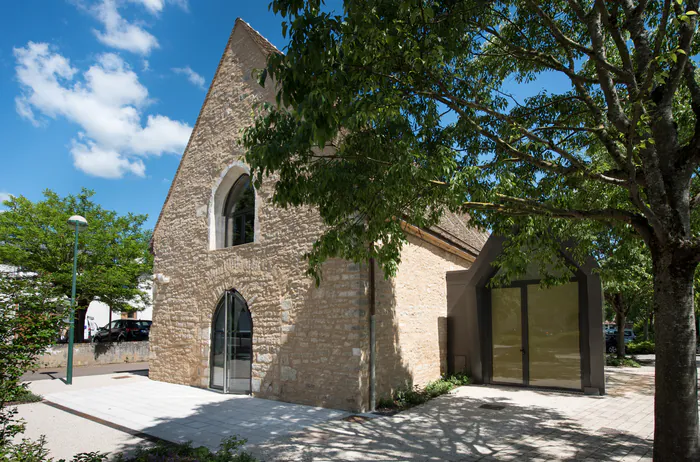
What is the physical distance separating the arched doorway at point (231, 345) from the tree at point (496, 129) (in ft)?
16.2

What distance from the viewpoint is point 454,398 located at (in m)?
9.72

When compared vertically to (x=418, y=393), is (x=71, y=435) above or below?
below

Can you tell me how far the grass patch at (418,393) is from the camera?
28.6 feet

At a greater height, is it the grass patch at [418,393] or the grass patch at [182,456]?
the grass patch at [182,456]

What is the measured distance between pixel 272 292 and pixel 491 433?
521cm

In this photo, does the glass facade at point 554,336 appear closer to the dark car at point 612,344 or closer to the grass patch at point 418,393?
the grass patch at point 418,393

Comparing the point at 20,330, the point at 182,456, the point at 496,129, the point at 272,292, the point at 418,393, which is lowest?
the point at 418,393

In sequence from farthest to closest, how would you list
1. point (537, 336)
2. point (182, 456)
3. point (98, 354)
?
point (98, 354) → point (537, 336) → point (182, 456)

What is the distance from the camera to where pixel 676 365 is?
4.40 metres

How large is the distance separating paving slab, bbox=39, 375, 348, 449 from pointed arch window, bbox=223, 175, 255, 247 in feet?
12.6

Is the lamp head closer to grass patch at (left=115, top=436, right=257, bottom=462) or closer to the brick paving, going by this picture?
grass patch at (left=115, top=436, right=257, bottom=462)

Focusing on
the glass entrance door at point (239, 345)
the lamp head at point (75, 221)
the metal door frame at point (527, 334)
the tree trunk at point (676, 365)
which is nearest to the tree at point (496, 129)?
the tree trunk at point (676, 365)

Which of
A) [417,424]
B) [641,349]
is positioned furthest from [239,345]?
[641,349]

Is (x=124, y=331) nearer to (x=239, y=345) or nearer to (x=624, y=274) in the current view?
(x=239, y=345)
